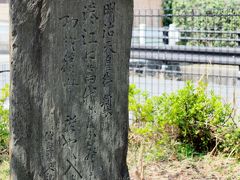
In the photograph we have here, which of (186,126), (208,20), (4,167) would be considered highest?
(208,20)

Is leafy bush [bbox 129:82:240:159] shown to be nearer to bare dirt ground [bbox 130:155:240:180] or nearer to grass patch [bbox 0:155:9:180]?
bare dirt ground [bbox 130:155:240:180]

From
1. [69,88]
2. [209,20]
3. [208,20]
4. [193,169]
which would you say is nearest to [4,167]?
[193,169]

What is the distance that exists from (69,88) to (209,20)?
41.0ft

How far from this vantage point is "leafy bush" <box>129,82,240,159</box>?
6422 millimetres

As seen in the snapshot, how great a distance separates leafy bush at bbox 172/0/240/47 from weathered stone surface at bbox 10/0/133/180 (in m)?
5.99

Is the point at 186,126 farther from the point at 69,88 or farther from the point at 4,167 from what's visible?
the point at 69,88

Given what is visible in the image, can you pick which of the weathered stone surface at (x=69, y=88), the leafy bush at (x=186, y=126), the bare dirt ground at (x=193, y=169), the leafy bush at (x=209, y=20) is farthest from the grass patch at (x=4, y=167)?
the leafy bush at (x=209, y=20)

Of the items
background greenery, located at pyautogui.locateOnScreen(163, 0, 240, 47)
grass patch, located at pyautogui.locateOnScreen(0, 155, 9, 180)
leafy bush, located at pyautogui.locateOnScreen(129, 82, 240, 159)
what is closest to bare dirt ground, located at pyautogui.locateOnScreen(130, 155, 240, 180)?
leafy bush, located at pyautogui.locateOnScreen(129, 82, 240, 159)

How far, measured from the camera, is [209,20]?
16062 mm

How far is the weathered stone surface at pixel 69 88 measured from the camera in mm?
3844

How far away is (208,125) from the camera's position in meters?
6.45

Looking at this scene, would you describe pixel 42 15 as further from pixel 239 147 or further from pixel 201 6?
pixel 201 6

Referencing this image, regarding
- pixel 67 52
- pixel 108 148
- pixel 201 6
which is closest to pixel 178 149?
pixel 108 148

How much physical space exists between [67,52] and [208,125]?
9.39 feet
